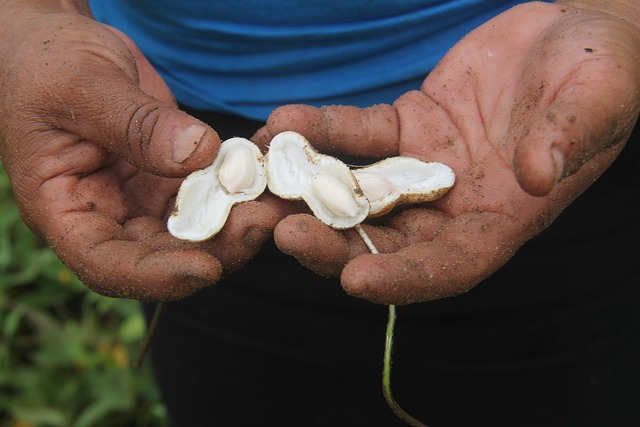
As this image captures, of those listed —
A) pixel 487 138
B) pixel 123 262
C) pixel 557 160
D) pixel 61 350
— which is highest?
pixel 557 160

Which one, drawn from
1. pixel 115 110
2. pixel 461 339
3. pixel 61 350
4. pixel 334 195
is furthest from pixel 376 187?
pixel 61 350

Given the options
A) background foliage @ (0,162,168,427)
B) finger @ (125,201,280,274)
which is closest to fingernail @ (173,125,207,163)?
finger @ (125,201,280,274)

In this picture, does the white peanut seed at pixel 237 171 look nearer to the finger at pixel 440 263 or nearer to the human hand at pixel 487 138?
the human hand at pixel 487 138

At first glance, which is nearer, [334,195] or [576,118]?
[576,118]

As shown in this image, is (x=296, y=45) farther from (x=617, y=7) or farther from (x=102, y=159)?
(x=617, y=7)

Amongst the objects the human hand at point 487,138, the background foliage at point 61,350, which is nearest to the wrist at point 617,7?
the human hand at point 487,138

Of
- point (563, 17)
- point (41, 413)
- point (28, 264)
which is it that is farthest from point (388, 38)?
point (28, 264)

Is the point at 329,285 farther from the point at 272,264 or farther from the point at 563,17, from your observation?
the point at 563,17

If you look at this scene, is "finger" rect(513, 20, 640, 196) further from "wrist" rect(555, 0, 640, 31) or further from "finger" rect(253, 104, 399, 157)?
"finger" rect(253, 104, 399, 157)
